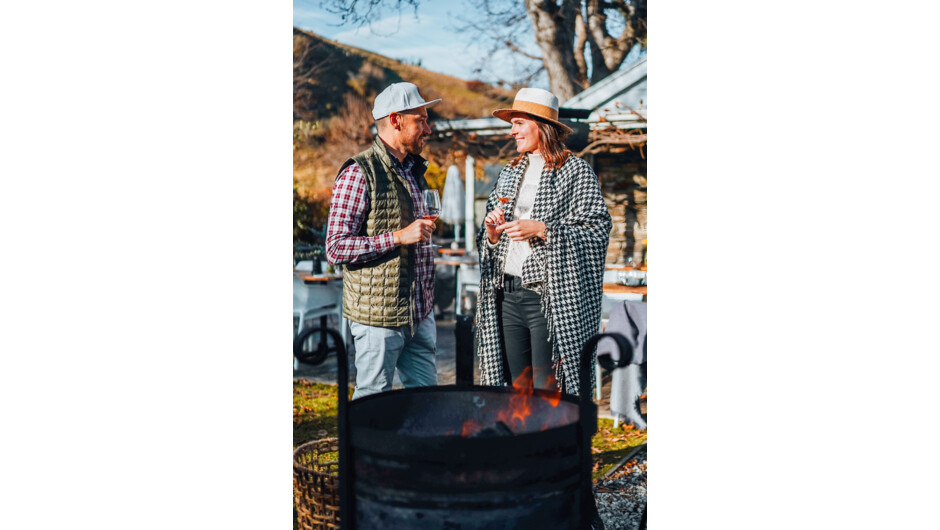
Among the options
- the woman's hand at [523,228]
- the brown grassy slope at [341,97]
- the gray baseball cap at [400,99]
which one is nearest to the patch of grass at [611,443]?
the woman's hand at [523,228]

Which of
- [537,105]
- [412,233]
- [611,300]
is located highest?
[537,105]

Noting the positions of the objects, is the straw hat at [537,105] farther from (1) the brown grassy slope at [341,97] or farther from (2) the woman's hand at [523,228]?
(2) the woman's hand at [523,228]

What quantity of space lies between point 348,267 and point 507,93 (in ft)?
3.84

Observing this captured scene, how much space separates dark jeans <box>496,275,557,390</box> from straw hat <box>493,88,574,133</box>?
31.2 inches

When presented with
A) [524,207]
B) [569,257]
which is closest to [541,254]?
[569,257]

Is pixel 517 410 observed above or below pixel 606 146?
below

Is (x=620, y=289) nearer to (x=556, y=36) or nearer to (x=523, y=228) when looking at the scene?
(x=523, y=228)

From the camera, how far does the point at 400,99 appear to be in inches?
157

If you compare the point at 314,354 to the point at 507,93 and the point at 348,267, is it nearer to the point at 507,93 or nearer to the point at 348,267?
the point at 348,267

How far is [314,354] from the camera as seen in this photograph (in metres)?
3.30

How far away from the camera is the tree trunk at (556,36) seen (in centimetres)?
407

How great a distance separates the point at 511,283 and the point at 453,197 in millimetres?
597

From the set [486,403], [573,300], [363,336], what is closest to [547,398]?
[486,403]

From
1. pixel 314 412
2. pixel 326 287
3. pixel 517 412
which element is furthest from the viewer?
pixel 326 287
